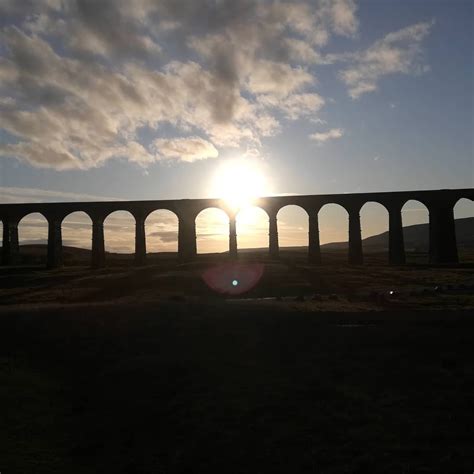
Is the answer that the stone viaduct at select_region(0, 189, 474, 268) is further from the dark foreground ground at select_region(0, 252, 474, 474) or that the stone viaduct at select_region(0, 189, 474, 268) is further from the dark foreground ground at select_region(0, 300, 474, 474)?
the dark foreground ground at select_region(0, 300, 474, 474)

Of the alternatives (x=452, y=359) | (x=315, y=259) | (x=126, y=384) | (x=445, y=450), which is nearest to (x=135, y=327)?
(x=126, y=384)

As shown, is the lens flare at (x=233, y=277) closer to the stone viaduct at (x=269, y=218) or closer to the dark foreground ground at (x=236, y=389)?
the stone viaduct at (x=269, y=218)

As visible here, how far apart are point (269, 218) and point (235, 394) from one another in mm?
45471

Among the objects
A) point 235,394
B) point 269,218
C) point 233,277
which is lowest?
point 235,394

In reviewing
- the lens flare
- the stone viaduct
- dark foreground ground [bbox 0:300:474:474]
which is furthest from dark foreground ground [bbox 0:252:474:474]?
the stone viaduct

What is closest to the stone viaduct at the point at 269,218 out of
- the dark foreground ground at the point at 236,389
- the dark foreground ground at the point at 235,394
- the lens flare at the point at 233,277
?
the lens flare at the point at 233,277

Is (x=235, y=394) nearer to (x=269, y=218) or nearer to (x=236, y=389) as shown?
(x=236, y=389)

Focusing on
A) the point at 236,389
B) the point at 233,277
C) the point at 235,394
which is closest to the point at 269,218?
the point at 233,277

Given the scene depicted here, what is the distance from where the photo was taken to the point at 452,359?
1430cm

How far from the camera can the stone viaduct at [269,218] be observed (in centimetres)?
5319

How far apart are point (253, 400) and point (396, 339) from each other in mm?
7034

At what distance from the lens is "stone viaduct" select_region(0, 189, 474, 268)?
53.2 m

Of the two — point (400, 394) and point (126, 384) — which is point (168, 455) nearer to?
point (126, 384)

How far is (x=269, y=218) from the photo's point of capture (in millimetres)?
57344
